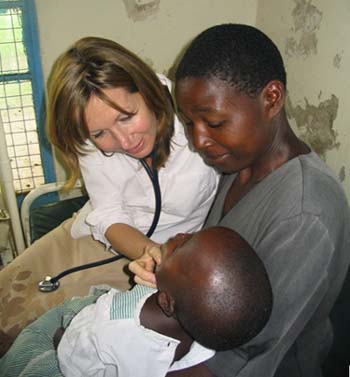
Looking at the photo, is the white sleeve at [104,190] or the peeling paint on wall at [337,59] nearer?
the white sleeve at [104,190]

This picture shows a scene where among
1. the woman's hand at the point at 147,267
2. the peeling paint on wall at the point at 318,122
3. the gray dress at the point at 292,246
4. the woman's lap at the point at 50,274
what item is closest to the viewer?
the gray dress at the point at 292,246

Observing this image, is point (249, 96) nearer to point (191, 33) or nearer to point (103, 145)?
point (103, 145)

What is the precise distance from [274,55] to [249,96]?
114 mm

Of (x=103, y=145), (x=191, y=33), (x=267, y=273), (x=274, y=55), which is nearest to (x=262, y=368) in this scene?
(x=267, y=273)

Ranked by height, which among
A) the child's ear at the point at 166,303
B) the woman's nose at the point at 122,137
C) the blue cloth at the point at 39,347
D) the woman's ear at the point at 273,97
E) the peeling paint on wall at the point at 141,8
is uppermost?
the peeling paint on wall at the point at 141,8

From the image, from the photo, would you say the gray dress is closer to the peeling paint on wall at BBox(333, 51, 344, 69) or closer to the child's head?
the child's head

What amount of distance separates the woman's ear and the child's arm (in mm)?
645

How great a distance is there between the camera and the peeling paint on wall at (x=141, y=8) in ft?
6.47

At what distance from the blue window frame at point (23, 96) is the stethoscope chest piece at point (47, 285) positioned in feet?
3.50

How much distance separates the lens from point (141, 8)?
1991 mm

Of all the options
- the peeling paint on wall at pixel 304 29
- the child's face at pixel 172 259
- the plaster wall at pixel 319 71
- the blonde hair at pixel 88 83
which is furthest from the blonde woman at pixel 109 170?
the peeling paint on wall at pixel 304 29

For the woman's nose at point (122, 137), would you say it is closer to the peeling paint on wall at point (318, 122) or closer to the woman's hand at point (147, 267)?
the woman's hand at point (147, 267)

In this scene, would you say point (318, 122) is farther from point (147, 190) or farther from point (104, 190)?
point (104, 190)

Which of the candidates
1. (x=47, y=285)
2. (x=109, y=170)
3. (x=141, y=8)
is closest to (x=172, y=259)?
(x=109, y=170)
